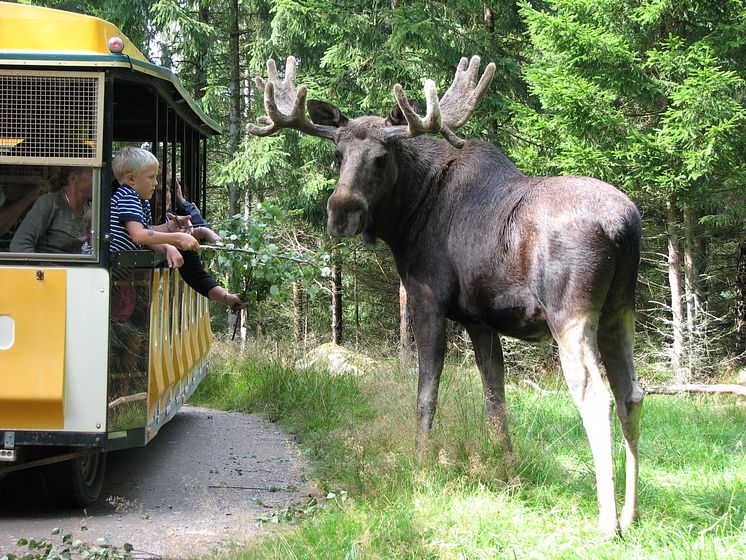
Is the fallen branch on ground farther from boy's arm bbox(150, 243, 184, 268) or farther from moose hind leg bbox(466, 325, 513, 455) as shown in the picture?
boy's arm bbox(150, 243, 184, 268)

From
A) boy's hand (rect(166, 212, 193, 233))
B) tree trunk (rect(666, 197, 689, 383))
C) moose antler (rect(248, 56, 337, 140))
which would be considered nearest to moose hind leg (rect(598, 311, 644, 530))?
moose antler (rect(248, 56, 337, 140))

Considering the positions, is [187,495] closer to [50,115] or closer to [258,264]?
[258,264]

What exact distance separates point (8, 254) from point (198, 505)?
89.6 inches

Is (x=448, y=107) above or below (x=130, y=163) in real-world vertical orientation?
above

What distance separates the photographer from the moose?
4.80 meters

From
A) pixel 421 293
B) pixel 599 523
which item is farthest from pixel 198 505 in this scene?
pixel 599 523

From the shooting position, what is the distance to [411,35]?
52.9 ft

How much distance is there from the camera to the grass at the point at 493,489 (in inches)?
174

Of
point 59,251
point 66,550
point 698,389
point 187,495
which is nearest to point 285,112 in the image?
point 59,251

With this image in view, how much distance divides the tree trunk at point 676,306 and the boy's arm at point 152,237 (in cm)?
934

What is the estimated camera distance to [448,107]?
22.2 feet

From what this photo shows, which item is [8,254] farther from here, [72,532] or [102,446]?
[72,532]

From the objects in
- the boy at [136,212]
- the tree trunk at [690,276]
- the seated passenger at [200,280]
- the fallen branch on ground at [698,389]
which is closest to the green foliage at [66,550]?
the boy at [136,212]

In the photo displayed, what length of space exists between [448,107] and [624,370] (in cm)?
264
